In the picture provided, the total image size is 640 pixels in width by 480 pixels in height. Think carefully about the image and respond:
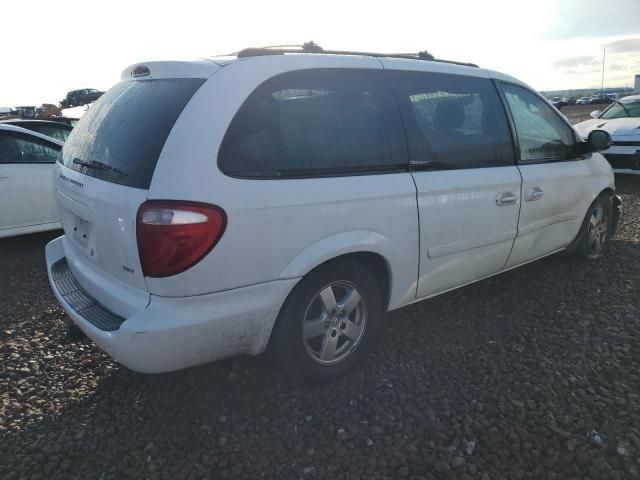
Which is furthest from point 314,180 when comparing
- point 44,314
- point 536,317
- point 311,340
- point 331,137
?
point 44,314

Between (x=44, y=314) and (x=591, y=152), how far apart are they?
474 centimetres

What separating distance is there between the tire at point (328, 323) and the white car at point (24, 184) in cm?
420

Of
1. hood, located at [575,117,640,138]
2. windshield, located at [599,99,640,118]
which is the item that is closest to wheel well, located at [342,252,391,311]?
hood, located at [575,117,640,138]

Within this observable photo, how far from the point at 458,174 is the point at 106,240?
2.08 m

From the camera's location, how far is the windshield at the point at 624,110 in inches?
352

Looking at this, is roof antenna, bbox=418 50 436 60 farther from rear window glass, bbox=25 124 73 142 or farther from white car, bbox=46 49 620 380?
rear window glass, bbox=25 124 73 142

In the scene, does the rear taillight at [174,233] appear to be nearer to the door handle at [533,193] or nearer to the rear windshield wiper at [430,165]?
the rear windshield wiper at [430,165]

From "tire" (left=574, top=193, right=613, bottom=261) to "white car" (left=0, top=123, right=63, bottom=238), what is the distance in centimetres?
557

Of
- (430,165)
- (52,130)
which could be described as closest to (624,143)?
(430,165)

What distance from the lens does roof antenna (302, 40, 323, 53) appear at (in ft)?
9.32

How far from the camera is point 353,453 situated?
7.41 ft

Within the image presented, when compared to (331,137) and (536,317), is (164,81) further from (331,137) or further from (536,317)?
(536,317)

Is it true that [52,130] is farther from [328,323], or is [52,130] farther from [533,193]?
[533,193]

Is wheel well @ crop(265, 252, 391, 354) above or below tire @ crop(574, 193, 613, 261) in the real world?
above
